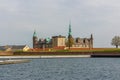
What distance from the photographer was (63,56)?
508ft

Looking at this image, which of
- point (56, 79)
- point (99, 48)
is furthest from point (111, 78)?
point (99, 48)

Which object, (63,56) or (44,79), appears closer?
(44,79)

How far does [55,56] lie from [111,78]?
103525 millimetres

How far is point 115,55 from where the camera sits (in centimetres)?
15450

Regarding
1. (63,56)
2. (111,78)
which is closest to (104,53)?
(63,56)

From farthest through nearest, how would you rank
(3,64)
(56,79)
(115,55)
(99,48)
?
(99,48)
(115,55)
(3,64)
(56,79)

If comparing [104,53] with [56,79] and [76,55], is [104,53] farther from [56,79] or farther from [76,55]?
[56,79]

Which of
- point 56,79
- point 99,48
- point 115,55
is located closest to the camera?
point 56,79

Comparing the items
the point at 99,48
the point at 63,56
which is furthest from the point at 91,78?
the point at 99,48

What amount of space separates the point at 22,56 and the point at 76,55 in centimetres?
2051

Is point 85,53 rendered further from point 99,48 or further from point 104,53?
point 99,48

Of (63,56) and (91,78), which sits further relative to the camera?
(63,56)

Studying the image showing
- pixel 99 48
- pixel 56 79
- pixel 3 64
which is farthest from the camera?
pixel 99 48

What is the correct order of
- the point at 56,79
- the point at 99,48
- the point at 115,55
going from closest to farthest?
the point at 56,79 → the point at 115,55 → the point at 99,48
